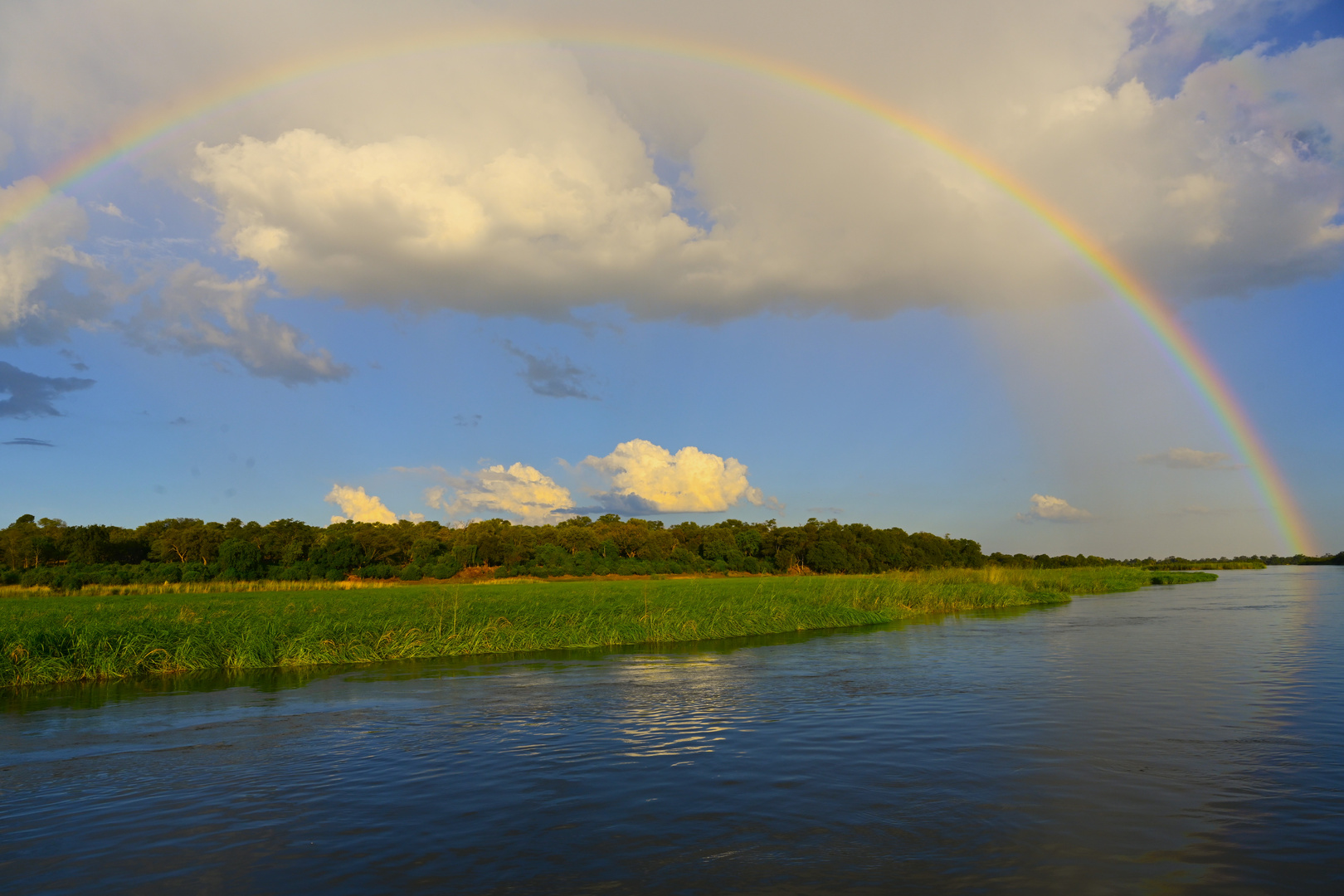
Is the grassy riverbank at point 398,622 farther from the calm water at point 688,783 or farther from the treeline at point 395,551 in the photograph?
the treeline at point 395,551

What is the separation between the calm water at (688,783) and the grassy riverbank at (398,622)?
9.43ft

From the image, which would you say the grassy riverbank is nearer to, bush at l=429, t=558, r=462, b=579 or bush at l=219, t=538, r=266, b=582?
bush at l=219, t=538, r=266, b=582

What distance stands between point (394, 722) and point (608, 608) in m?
25.9

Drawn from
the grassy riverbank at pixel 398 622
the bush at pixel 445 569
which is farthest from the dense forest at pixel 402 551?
the grassy riverbank at pixel 398 622

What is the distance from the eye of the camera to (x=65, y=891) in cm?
998

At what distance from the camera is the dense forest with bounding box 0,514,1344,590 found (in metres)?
104

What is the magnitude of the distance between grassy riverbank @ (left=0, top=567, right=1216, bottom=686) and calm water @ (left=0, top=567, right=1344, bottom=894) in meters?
2.88

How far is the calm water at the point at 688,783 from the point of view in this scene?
10.3m

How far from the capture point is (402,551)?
117 metres

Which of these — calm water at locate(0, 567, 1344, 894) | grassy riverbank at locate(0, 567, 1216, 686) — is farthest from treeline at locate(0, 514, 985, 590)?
calm water at locate(0, 567, 1344, 894)

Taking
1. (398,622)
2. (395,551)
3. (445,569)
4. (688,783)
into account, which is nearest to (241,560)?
(395,551)

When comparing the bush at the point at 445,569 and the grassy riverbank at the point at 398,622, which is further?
the bush at the point at 445,569

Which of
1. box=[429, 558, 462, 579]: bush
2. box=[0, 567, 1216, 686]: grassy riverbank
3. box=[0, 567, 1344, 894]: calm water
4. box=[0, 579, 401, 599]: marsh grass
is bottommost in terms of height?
box=[0, 567, 1344, 894]: calm water

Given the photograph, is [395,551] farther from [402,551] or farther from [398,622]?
[398,622]
